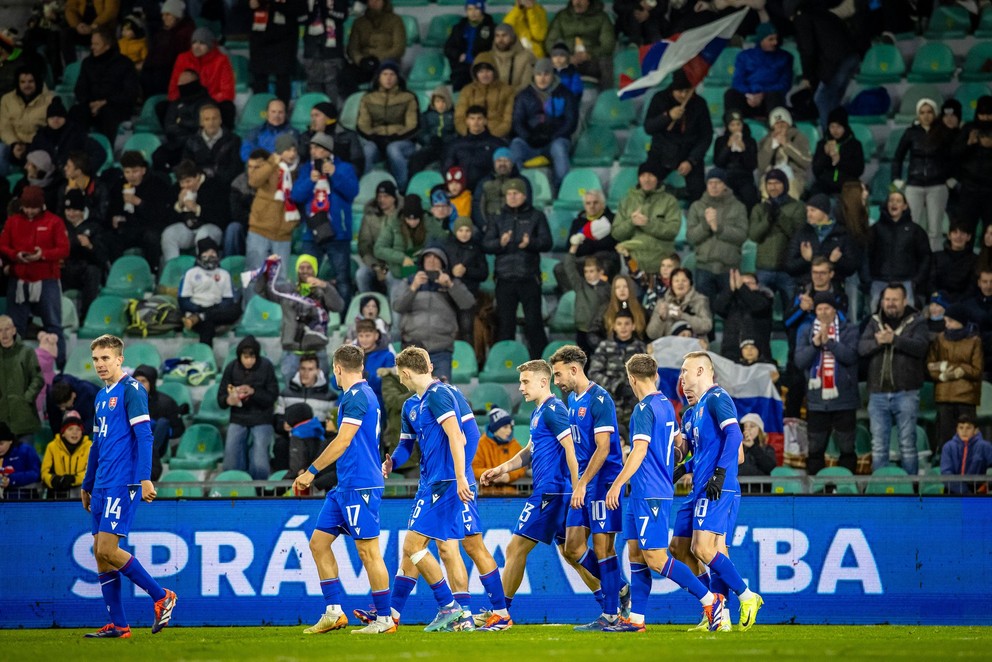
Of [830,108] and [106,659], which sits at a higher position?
[830,108]

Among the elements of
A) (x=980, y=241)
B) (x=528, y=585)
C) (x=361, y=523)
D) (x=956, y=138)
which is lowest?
(x=528, y=585)

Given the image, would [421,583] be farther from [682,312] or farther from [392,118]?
[392,118]

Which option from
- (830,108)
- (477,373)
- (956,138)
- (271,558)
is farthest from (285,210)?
(956,138)

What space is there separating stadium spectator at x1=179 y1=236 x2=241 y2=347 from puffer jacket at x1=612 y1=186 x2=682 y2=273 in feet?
16.3

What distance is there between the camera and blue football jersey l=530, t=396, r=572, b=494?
11379mm

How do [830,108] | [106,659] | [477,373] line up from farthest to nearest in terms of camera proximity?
[830,108] → [477,373] → [106,659]

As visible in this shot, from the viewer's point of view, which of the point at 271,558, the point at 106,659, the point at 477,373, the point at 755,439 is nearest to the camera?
the point at 106,659

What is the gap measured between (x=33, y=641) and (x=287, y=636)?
2.01 m

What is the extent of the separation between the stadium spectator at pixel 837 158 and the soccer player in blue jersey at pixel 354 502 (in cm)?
Answer: 885

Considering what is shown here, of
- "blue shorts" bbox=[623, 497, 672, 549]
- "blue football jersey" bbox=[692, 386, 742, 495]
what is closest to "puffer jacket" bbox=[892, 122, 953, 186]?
"blue football jersey" bbox=[692, 386, 742, 495]

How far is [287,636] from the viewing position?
11023mm

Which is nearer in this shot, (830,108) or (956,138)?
(956,138)

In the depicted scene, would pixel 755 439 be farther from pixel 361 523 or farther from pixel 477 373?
pixel 361 523

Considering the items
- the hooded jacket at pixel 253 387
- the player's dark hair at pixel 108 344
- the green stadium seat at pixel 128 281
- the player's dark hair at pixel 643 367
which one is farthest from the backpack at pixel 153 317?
the player's dark hair at pixel 643 367
